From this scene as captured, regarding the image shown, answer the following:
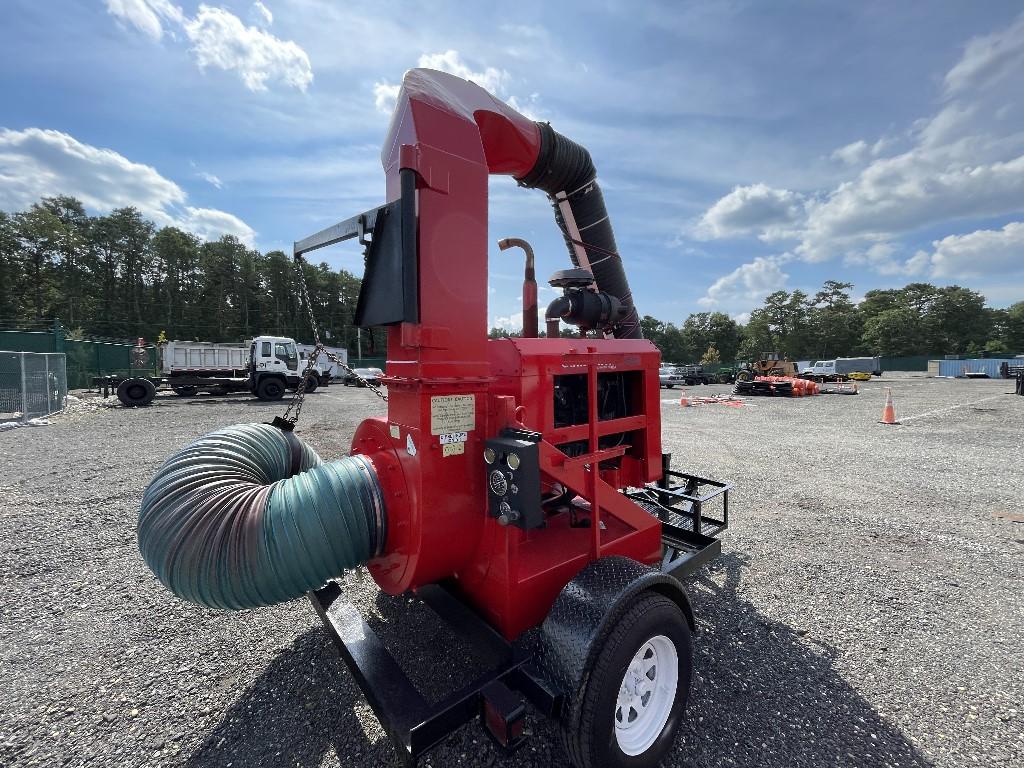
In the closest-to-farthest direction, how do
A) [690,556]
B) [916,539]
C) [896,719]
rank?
1. [896,719]
2. [690,556]
3. [916,539]

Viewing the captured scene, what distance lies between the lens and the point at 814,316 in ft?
264

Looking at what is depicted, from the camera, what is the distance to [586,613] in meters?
1.96

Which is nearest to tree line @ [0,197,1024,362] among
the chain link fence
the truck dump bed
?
the truck dump bed

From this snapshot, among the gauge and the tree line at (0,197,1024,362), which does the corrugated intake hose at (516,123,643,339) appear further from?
the tree line at (0,197,1024,362)

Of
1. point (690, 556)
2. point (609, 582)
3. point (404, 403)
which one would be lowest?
point (690, 556)

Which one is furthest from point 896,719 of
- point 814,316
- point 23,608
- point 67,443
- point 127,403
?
point 814,316

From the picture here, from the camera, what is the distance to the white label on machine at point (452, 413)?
2053 millimetres

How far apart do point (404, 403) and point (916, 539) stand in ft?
18.5

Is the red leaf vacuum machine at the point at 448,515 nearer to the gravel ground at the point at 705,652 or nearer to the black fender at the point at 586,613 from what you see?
the black fender at the point at 586,613

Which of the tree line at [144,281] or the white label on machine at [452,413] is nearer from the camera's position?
the white label on machine at [452,413]

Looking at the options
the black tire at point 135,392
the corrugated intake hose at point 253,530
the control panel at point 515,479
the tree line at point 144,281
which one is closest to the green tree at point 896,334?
the tree line at point 144,281

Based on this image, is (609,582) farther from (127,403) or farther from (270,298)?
(270,298)

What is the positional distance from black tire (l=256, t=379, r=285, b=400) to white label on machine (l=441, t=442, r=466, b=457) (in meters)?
20.4

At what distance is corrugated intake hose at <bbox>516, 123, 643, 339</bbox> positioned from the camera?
3235 mm
